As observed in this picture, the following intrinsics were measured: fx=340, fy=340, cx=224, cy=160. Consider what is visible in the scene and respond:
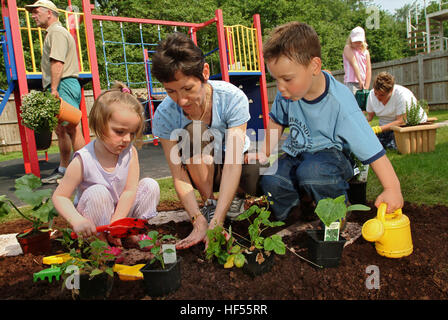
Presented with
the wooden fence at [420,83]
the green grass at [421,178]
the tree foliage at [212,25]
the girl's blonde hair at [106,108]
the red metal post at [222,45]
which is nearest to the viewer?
the girl's blonde hair at [106,108]

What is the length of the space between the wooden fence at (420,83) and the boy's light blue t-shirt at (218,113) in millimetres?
11169

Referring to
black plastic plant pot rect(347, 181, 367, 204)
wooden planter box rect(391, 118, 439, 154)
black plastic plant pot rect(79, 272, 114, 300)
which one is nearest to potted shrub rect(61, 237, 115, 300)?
black plastic plant pot rect(79, 272, 114, 300)

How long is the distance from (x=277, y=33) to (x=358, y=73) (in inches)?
153

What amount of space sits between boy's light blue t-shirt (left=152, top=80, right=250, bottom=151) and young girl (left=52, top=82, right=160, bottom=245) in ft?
0.56

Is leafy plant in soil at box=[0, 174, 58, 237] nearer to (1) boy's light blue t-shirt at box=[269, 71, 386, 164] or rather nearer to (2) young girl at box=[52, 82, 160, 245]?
(2) young girl at box=[52, 82, 160, 245]

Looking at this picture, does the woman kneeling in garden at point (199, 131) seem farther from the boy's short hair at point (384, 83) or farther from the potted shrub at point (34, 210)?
the boy's short hair at point (384, 83)

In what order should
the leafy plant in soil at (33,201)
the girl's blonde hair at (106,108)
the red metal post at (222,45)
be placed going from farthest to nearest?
1. the red metal post at (222,45)
2. the girl's blonde hair at (106,108)
3. the leafy plant in soil at (33,201)

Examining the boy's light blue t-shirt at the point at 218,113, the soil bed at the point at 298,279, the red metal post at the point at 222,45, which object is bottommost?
the soil bed at the point at 298,279

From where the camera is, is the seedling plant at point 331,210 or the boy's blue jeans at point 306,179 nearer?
the seedling plant at point 331,210

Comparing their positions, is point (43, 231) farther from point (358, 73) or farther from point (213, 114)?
point (358, 73)

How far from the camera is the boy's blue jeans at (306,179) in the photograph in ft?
6.07

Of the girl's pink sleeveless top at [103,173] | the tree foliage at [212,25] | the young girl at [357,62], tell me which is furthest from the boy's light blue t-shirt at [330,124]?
the tree foliage at [212,25]

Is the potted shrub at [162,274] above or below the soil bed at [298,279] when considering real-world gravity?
above
